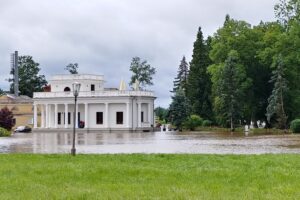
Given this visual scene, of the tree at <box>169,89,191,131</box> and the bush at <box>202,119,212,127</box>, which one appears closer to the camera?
the tree at <box>169,89,191,131</box>

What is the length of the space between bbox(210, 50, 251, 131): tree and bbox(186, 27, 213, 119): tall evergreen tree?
38.2 feet

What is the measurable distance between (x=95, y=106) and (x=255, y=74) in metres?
22.3

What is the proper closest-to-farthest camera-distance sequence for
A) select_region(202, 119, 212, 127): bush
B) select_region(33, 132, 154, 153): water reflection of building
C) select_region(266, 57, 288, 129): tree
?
select_region(33, 132, 154, 153): water reflection of building, select_region(266, 57, 288, 129): tree, select_region(202, 119, 212, 127): bush

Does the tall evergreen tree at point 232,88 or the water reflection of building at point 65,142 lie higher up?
the tall evergreen tree at point 232,88

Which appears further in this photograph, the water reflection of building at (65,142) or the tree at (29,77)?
the tree at (29,77)

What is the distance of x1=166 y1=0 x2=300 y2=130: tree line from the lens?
5688 centimetres

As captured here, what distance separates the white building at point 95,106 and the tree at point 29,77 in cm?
3630

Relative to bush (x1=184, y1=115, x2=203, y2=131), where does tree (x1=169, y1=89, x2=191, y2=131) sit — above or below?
above

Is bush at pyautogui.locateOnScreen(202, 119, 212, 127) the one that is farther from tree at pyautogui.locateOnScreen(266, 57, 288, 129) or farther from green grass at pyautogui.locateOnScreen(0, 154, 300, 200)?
green grass at pyautogui.locateOnScreen(0, 154, 300, 200)

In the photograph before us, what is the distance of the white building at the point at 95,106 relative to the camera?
73.1 m

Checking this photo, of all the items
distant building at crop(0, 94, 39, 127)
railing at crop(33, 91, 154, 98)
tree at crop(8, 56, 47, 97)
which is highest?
tree at crop(8, 56, 47, 97)

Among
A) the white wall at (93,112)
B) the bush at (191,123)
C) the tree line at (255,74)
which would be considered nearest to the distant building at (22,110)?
the white wall at (93,112)

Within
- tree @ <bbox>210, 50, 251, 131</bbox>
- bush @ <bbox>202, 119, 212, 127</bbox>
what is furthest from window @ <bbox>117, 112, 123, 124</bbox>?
tree @ <bbox>210, 50, 251, 131</bbox>

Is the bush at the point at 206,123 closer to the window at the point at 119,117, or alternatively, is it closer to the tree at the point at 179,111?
the tree at the point at 179,111
